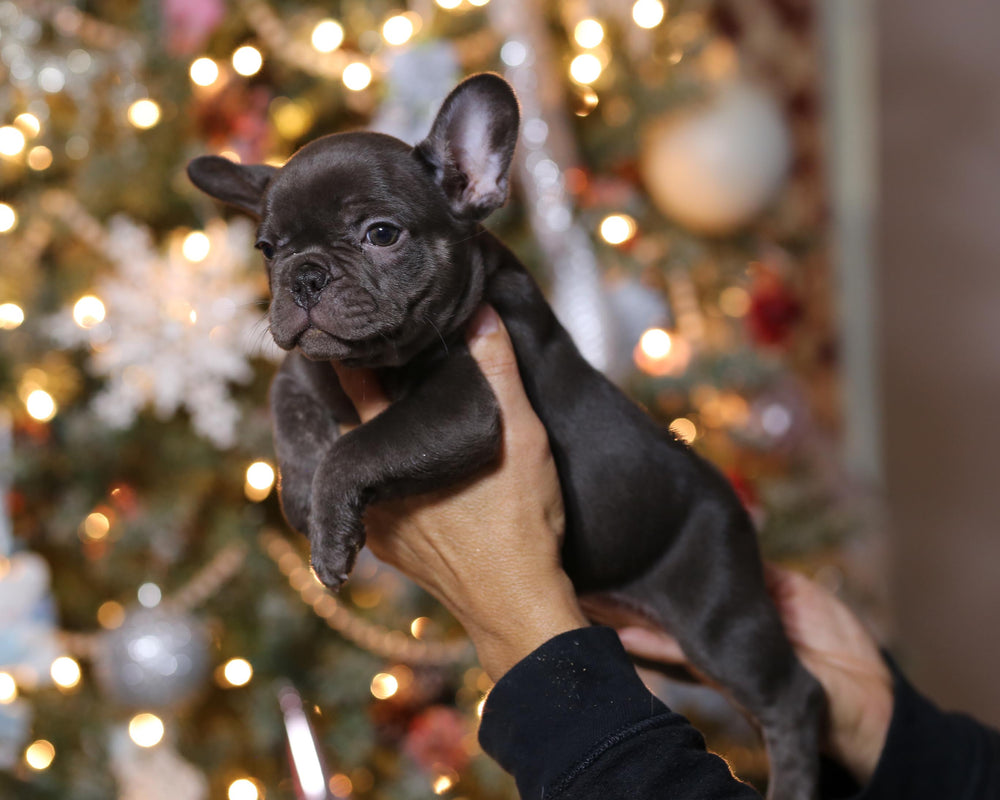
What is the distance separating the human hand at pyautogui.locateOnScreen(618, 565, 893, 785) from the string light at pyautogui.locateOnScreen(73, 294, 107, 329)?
5.72 feet

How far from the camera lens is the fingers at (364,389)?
171 centimetres

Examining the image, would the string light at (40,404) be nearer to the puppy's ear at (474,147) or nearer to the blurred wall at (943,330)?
the puppy's ear at (474,147)

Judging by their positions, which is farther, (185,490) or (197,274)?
(185,490)

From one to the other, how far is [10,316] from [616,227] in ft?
6.43

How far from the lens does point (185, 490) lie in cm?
288

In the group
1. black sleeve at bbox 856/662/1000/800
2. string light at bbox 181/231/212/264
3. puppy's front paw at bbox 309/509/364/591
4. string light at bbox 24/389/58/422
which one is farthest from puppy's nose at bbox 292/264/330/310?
string light at bbox 24/389/58/422

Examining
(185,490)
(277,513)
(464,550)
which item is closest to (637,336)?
(277,513)

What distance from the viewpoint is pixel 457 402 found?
161 cm

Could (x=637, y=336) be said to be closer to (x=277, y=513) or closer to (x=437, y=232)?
(x=277, y=513)

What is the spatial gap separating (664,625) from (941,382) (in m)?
3.19

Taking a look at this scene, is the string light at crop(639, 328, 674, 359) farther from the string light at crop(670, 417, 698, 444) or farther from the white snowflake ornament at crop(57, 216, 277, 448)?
the white snowflake ornament at crop(57, 216, 277, 448)

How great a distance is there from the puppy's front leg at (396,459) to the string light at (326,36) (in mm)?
1756

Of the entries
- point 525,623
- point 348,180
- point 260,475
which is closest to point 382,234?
point 348,180

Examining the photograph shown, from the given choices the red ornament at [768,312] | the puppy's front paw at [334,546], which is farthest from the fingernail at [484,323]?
the red ornament at [768,312]
